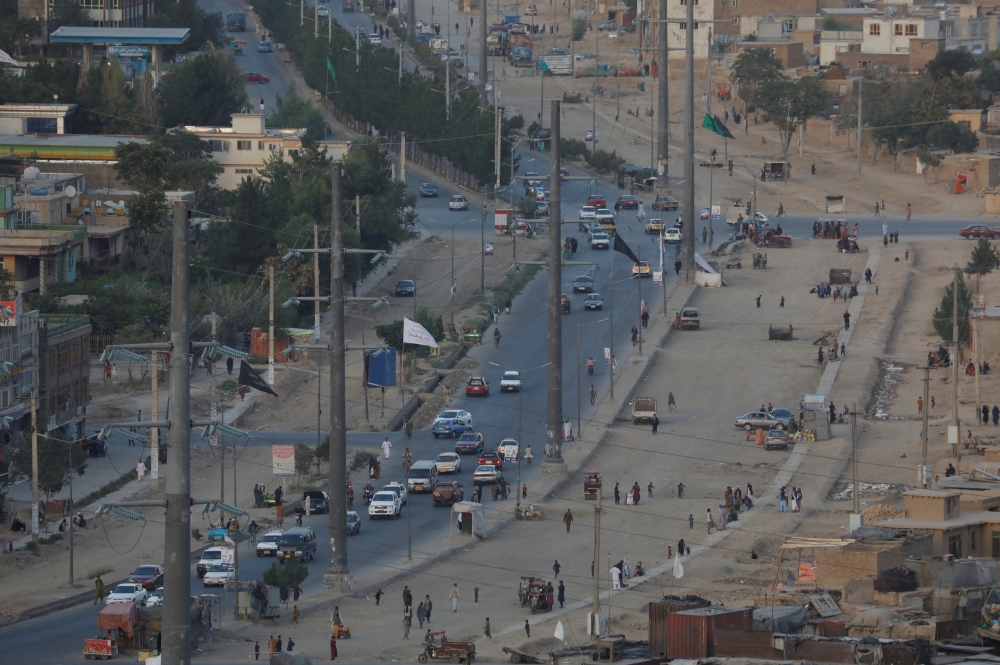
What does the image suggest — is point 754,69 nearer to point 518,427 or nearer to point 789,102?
point 789,102

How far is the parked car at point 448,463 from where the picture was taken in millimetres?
72250

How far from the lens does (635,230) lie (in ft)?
392

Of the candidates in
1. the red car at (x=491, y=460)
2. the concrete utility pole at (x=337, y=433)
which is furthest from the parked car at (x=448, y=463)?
the concrete utility pole at (x=337, y=433)

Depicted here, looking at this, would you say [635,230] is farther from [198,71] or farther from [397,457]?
[397,457]

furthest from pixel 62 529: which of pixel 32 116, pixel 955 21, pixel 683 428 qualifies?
pixel 955 21

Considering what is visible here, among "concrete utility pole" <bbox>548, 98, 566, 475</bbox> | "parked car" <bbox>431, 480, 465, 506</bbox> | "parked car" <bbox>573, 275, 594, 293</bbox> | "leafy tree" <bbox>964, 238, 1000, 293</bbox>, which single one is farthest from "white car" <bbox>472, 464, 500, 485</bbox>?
"leafy tree" <bbox>964, 238, 1000, 293</bbox>

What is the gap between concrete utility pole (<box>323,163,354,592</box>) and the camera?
52188mm

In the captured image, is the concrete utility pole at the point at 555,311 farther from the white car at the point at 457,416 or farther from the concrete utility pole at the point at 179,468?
the concrete utility pole at the point at 179,468

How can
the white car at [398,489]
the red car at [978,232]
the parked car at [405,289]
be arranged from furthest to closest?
1. the red car at [978,232]
2. the parked car at [405,289]
3. the white car at [398,489]

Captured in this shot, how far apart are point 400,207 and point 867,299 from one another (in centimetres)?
2848

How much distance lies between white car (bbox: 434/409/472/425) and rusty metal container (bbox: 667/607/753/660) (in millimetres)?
36655

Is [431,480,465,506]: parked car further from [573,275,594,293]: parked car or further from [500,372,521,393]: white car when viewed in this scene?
[573,275,594,293]: parked car

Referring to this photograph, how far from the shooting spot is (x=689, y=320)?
9794 cm

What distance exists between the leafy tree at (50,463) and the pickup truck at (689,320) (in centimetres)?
4036
